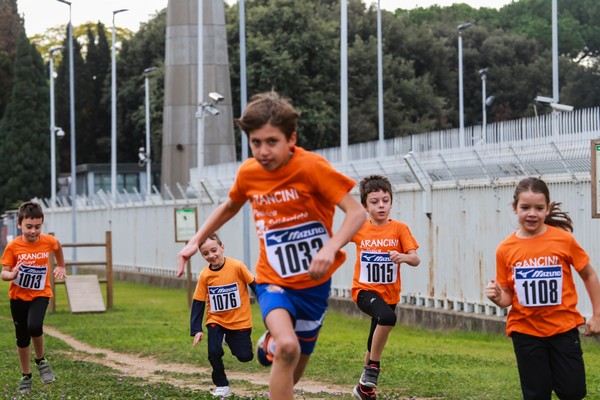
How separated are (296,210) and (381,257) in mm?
3972

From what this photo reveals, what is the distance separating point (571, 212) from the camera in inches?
705

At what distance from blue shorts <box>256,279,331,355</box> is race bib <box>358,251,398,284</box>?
3721 mm

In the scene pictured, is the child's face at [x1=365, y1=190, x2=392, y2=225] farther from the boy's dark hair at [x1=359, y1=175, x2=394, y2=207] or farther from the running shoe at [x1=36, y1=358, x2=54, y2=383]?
the running shoe at [x1=36, y1=358, x2=54, y2=383]

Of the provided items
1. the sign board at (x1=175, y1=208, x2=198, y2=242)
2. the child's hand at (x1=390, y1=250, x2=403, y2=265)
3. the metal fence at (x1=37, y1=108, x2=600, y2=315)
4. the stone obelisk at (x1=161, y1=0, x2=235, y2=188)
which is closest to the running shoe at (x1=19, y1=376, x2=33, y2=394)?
the child's hand at (x1=390, y1=250, x2=403, y2=265)

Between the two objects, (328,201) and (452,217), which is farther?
(452,217)

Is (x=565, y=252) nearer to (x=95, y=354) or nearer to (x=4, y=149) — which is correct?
(x=95, y=354)

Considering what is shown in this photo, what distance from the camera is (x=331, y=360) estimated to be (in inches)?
658

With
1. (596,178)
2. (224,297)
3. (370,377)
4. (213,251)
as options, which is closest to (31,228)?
(213,251)

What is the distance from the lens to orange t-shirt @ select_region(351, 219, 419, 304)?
12.0 meters

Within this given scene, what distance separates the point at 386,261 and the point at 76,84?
86.2 m

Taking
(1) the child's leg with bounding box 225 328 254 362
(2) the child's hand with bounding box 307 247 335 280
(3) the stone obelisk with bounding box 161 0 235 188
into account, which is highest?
(3) the stone obelisk with bounding box 161 0 235 188

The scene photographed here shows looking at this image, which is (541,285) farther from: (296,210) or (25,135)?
(25,135)

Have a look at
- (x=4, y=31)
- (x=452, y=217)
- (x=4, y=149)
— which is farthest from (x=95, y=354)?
(x=4, y=31)

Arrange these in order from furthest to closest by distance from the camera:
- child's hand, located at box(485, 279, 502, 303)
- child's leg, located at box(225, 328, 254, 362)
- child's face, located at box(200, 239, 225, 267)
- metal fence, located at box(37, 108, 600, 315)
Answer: metal fence, located at box(37, 108, 600, 315), child's leg, located at box(225, 328, 254, 362), child's face, located at box(200, 239, 225, 267), child's hand, located at box(485, 279, 502, 303)
